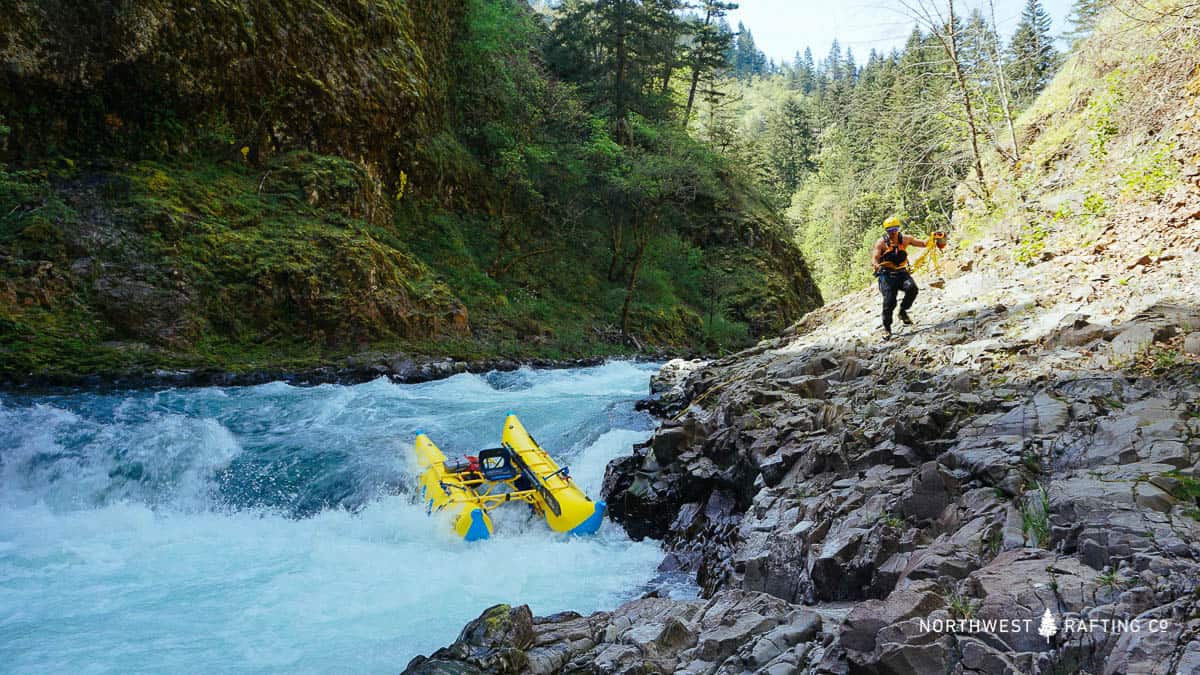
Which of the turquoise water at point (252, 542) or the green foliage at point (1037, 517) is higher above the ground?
the green foliage at point (1037, 517)

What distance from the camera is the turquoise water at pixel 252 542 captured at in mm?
4988

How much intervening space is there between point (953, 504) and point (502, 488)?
547 cm

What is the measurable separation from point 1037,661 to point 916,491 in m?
1.69

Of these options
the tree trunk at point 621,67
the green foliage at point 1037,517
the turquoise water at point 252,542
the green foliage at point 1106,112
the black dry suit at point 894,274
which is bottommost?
the turquoise water at point 252,542

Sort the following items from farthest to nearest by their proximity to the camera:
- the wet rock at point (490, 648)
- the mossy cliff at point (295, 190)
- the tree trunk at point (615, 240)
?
the tree trunk at point (615, 240) < the mossy cliff at point (295, 190) < the wet rock at point (490, 648)

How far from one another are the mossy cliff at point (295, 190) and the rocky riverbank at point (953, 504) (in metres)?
9.43

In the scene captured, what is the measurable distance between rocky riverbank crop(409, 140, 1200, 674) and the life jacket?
1024mm

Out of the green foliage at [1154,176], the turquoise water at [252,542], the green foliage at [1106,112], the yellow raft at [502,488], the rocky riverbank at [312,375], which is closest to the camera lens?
the turquoise water at [252,542]

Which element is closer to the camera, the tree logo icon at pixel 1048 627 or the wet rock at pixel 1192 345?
the tree logo icon at pixel 1048 627

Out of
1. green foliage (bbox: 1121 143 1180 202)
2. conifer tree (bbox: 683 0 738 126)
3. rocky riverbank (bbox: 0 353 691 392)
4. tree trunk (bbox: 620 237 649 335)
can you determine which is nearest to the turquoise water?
rocky riverbank (bbox: 0 353 691 392)

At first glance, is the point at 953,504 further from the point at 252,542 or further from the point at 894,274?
the point at 252,542

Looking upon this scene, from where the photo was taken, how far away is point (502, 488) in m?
8.06

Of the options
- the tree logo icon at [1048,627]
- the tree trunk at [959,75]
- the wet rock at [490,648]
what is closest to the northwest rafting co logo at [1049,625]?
the tree logo icon at [1048,627]

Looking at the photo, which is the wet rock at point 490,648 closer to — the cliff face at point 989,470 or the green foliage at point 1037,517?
the cliff face at point 989,470
